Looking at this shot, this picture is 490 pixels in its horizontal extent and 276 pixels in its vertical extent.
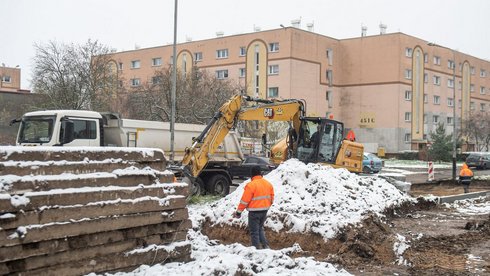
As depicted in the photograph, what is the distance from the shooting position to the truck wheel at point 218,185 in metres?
17.8

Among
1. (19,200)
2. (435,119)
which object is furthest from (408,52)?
(19,200)

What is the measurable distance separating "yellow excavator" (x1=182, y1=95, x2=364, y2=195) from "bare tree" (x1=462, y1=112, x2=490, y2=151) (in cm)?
5109

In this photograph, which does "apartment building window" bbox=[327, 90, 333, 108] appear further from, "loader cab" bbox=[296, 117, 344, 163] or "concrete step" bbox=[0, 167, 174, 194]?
"concrete step" bbox=[0, 167, 174, 194]

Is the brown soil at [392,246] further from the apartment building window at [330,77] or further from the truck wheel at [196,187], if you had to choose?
the apartment building window at [330,77]

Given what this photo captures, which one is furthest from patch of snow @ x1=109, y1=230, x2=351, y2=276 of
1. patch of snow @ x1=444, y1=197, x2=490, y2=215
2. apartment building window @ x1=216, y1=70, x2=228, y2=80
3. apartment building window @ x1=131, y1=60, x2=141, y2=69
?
apartment building window @ x1=131, y1=60, x2=141, y2=69

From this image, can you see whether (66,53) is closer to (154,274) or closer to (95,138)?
(95,138)

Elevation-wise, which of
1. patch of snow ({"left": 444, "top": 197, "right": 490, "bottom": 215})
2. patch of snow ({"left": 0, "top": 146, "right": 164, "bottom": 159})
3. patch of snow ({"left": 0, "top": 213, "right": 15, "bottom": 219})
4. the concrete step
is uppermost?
patch of snow ({"left": 0, "top": 146, "right": 164, "bottom": 159})

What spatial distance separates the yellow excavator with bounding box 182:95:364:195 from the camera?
16.0m

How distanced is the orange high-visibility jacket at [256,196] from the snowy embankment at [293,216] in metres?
0.71

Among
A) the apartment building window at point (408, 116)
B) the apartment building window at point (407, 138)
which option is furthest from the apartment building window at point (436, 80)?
the apartment building window at point (407, 138)

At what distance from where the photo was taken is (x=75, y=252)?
6.22 m

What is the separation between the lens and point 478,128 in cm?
6375

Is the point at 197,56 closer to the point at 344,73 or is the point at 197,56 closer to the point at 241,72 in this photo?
the point at 241,72

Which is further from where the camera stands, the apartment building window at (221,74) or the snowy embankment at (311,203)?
the apartment building window at (221,74)
